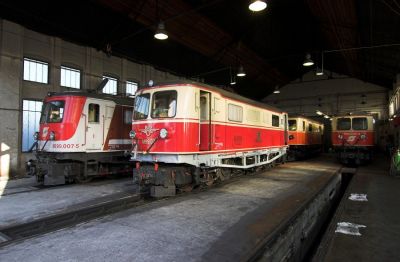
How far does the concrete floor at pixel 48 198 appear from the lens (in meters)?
6.39

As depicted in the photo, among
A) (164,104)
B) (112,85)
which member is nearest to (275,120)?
(164,104)

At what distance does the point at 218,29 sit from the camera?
16.8 metres

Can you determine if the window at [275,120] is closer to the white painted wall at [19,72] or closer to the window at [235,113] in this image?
the window at [235,113]

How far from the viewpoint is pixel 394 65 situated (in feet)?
62.9

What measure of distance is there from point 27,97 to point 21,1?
397 centimetres

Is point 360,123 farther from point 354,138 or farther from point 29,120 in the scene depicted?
point 29,120

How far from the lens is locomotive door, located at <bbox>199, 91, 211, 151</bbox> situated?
8406 millimetres

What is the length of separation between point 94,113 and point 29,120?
4.55 meters

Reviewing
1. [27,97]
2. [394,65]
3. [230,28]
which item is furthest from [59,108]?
[394,65]

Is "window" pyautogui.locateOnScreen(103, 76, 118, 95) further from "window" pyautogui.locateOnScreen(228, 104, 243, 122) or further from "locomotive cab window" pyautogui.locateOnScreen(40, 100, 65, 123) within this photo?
"window" pyautogui.locateOnScreen(228, 104, 243, 122)

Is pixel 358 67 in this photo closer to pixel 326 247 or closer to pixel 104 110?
pixel 104 110

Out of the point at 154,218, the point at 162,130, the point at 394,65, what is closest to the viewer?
the point at 154,218

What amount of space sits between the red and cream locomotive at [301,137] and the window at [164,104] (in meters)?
13.0

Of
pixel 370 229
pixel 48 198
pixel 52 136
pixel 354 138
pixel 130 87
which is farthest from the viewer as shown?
pixel 130 87
